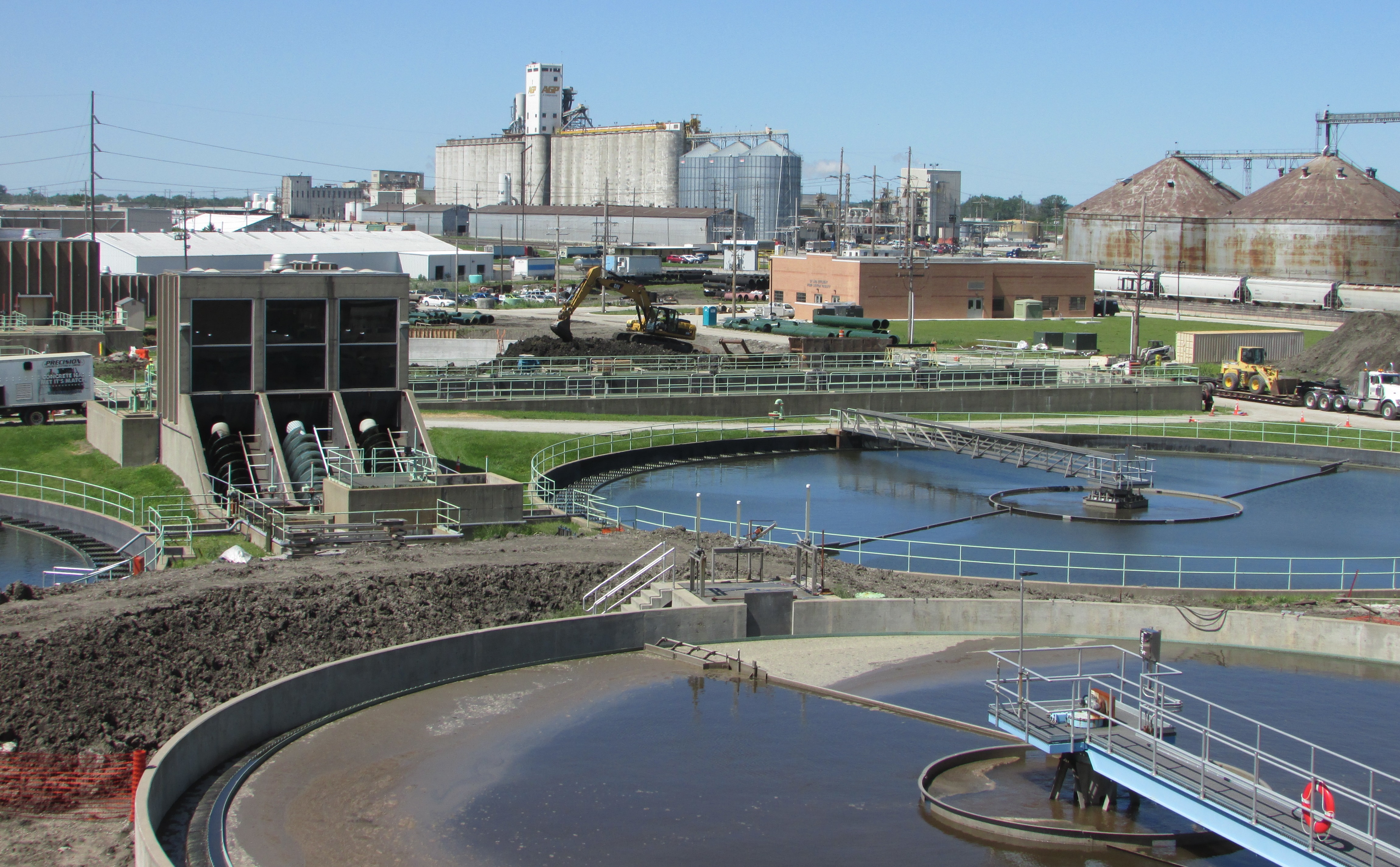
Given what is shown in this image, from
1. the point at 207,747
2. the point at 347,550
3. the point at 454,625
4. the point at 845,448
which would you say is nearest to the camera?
the point at 207,747

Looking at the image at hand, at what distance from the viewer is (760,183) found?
172375 mm

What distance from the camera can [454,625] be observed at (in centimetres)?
2280

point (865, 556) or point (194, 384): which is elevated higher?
point (194, 384)

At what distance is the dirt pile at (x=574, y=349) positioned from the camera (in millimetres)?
59156

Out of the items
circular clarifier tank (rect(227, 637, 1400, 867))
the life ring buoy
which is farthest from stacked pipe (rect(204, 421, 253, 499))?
the life ring buoy

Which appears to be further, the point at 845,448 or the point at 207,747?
the point at 845,448

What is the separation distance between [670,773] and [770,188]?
158598 mm

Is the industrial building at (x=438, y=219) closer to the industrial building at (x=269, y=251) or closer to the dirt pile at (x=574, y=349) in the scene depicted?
the industrial building at (x=269, y=251)

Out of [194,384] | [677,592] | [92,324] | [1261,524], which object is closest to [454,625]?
[677,592]

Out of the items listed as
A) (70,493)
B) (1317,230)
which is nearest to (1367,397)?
(70,493)

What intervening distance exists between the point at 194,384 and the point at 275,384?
2.03 meters

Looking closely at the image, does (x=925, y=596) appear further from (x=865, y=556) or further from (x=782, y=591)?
(x=865, y=556)

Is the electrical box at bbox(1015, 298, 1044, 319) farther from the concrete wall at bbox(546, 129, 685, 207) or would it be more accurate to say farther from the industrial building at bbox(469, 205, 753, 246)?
the concrete wall at bbox(546, 129, 685, 207)

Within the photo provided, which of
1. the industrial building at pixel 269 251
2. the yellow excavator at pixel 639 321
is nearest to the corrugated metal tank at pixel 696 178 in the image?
the industrial building at pixel 269 251
